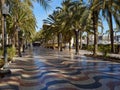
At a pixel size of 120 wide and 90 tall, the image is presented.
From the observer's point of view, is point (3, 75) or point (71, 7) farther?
point (71, 7)

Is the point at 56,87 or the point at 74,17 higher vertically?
the point at 74,17

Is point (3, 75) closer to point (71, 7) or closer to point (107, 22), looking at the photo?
point (107, 22)

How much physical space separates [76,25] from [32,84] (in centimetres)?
2607

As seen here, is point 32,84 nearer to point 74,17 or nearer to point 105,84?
point 105,84

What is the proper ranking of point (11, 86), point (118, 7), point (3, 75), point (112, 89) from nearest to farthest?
point (112, 89) → point (11, 86) → point (3, 75) → point (118, 7)

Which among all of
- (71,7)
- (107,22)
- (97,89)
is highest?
(71,7)

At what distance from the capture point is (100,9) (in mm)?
28438

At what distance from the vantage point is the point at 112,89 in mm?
9094

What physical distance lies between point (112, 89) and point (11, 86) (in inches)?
136

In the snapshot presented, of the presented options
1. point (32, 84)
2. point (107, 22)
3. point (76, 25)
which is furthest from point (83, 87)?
point (76, 25)

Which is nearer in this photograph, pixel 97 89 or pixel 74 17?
pixel 97 89

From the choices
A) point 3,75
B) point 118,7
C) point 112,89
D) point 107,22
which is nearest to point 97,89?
point 112,89

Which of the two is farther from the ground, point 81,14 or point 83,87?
point 81,14

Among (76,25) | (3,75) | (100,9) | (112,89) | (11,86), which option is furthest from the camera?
(76,25)
